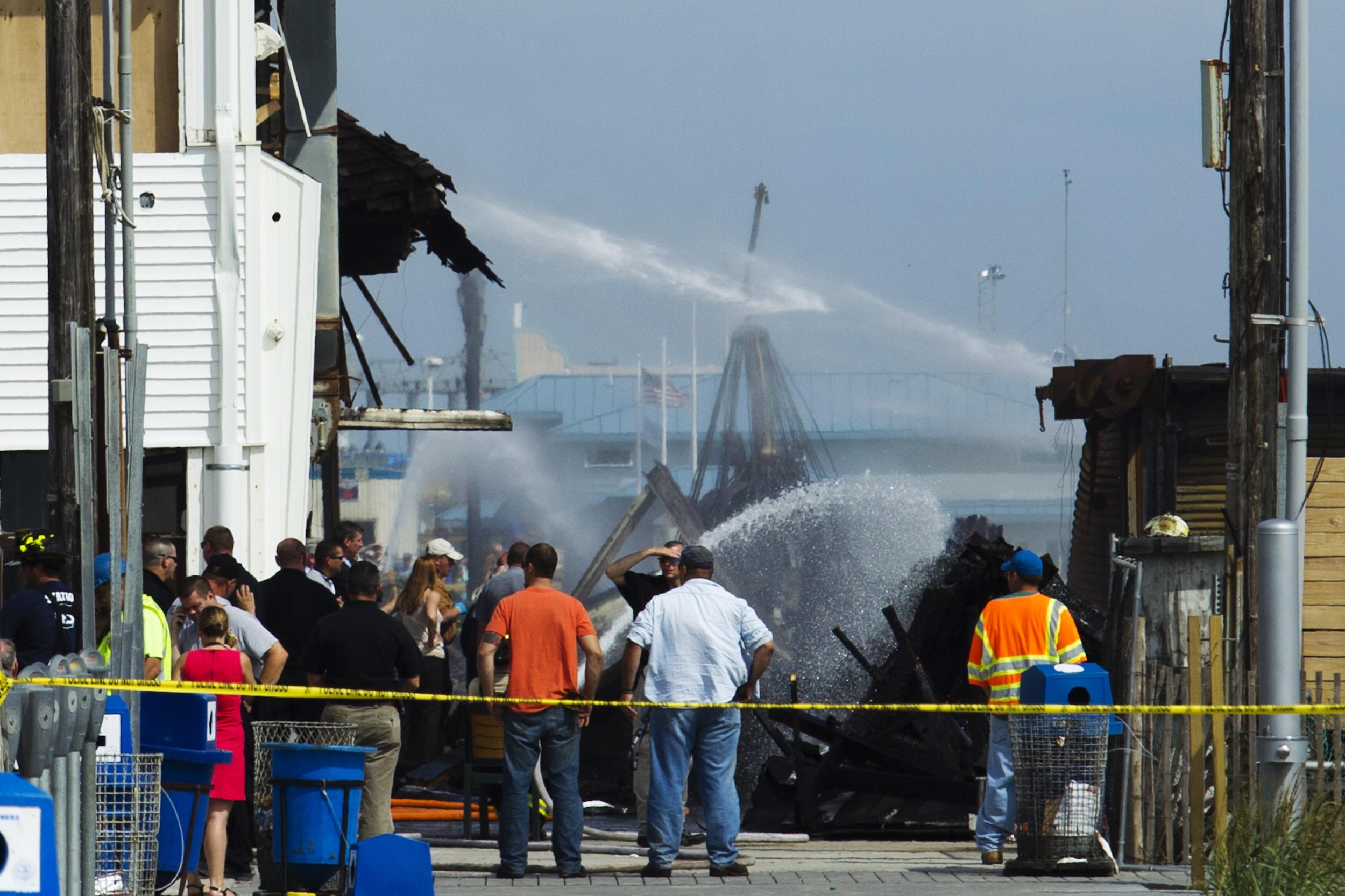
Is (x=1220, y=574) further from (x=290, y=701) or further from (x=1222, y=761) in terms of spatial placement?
(x=290, y=701)

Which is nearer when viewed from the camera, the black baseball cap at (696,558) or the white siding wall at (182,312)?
the black baseball cap at (696,558)

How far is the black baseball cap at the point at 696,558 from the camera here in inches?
386

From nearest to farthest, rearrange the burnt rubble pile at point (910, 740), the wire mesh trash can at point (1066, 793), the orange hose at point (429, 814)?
the wire mesh trash can at point (1066, 793) < the burnt rubble pile at point (910, 740) < the orange hose at point (429, 814)

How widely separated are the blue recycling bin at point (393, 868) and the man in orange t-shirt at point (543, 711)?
1.92 m

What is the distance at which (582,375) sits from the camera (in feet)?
320

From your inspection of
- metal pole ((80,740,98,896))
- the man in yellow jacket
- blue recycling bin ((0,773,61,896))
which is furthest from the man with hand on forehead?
blue recycling bin ((0,773,61,896))

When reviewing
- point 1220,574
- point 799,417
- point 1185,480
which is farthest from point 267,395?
point 799,417

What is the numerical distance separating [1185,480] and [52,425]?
1379cm

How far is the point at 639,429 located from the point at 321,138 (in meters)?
66.3

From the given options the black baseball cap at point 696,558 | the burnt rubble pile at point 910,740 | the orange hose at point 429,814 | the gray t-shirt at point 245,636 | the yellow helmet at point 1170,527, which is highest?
the yellow helmet at point 1170,527

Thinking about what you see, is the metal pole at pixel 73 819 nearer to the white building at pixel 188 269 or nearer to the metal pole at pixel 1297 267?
the metal pole at pixel 1297 267

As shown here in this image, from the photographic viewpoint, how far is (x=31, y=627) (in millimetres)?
8508

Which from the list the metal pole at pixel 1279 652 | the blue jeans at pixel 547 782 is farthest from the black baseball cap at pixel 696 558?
the metal pole at pixel 1279 652

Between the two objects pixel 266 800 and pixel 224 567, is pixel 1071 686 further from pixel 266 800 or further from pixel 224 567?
pixel 224 567
